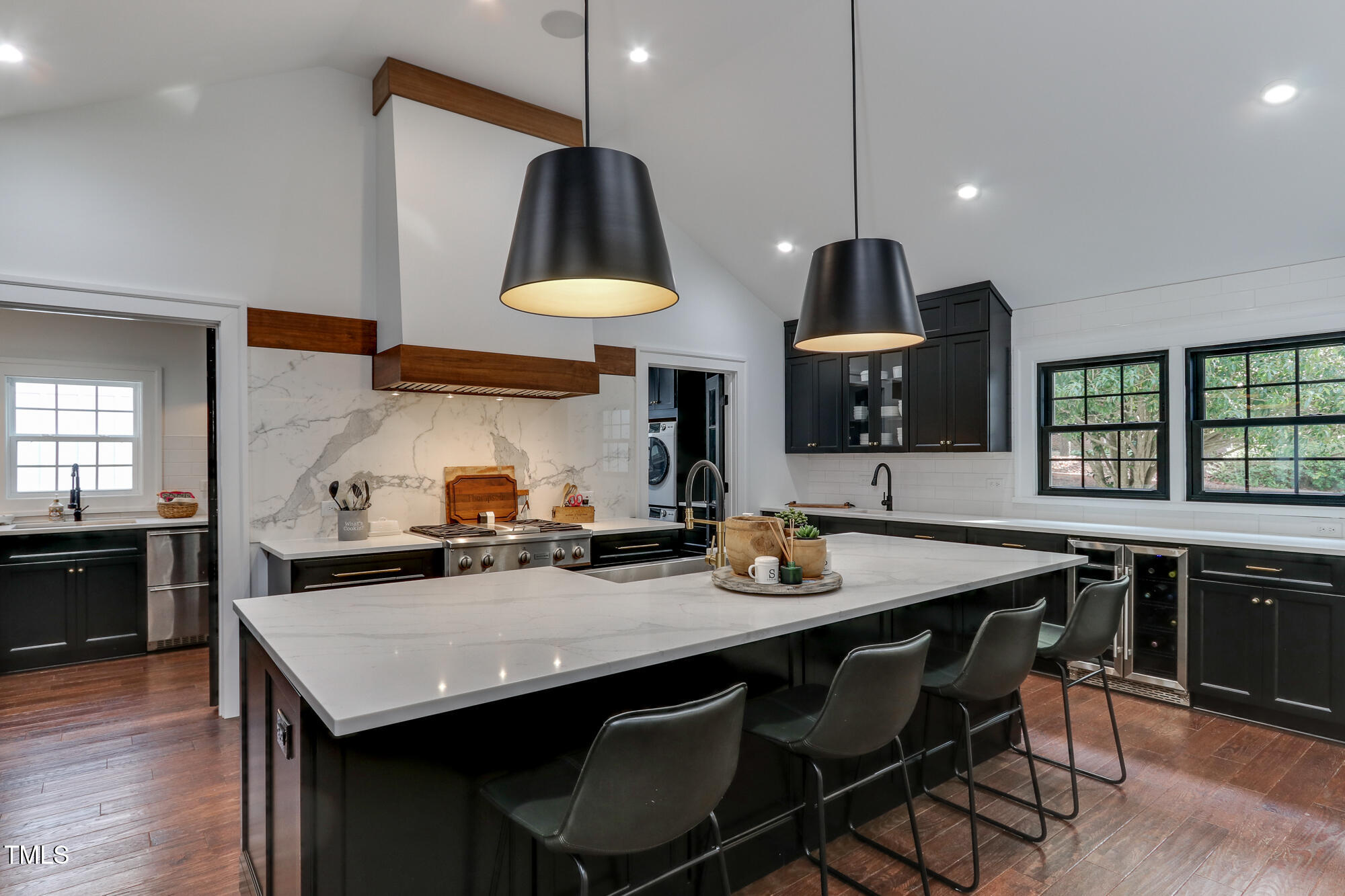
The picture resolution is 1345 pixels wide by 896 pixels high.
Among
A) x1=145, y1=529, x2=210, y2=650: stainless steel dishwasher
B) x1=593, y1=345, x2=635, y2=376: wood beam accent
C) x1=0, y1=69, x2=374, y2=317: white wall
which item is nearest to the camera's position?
x1=0, y1=69, x2=374, y2=317: white wall

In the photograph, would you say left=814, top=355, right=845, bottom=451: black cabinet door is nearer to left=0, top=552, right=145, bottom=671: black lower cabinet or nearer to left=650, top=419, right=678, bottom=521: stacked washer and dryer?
left=650, top=419, right=678, bottom=521: stacked washer and dryer

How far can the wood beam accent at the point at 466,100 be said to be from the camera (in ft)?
12.6

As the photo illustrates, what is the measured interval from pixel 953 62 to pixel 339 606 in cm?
351

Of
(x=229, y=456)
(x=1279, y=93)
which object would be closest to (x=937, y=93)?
(x=1279, y=93)

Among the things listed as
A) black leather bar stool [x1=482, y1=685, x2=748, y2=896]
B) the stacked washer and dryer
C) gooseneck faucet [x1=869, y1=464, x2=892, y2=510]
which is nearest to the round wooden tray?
black leather bar stool [x1=482, y1=685, x2=748, y2=896]

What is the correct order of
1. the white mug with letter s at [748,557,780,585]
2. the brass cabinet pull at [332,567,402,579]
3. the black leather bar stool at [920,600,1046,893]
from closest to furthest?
the black leather bar stool at [920,600,1046,893] → the white mug with letter s at [748,557,780,585] → the brass cabinet pull at [332,567,402,579]

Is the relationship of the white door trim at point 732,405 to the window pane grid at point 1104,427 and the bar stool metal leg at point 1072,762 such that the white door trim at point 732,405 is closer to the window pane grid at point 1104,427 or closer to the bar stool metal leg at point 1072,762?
the window pane grid at point 1104,427

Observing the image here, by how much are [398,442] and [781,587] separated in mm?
2720

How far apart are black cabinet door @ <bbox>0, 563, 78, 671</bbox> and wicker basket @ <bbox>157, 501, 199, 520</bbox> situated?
1.97 ft

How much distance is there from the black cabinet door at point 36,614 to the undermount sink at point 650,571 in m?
3.55

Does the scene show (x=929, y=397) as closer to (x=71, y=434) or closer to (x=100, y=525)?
(x=100, y=525)

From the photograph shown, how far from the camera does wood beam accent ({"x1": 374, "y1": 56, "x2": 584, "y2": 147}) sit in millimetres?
3846

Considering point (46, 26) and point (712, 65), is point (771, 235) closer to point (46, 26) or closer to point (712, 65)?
point (712, 65)

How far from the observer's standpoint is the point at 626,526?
452 centimetres
